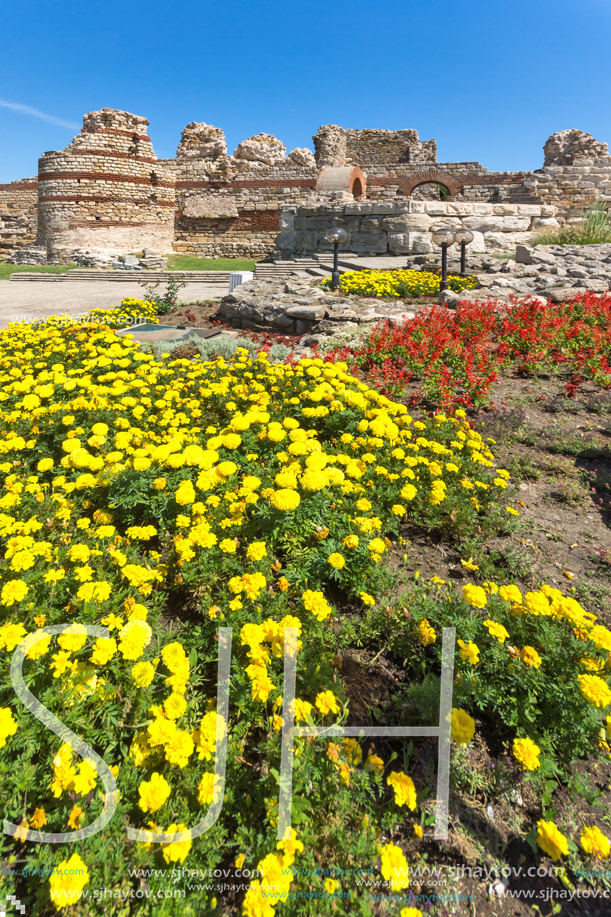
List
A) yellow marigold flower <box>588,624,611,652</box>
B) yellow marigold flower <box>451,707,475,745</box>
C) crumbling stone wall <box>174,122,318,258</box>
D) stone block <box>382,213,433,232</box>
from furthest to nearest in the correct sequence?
1. crumbling stone wall <box>174,122,318,258</box>
2. stone block <box>382,213,433,232</box>
3. yellow marigold flower <box>588,624,611,652</box>
4. yellow marigold flower <box>451,707,475,745</box>

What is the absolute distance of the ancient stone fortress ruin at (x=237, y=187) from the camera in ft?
56.3

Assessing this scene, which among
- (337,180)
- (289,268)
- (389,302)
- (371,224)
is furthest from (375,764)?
(337,180)

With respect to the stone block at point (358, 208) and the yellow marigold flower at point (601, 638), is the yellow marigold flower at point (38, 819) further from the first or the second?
the stone block at point (358, 208)

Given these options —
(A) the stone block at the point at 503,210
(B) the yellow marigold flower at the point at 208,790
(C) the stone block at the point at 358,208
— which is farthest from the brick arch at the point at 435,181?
(B) the yellow marigold flower at the point at 208,790

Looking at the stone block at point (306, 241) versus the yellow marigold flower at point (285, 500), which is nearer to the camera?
the yellow marigold flower at point (285, 500)

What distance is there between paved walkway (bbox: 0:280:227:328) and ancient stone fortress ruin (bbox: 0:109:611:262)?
491cm

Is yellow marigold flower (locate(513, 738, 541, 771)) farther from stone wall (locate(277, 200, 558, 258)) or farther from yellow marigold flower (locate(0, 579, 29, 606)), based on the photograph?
stone wall (locate(277, 200, 558, 258))

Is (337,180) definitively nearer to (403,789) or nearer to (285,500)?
(285,500)

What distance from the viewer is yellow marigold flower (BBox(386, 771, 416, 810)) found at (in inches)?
60.4

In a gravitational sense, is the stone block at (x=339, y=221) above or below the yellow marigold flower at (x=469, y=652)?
above

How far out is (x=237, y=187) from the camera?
23.6 m

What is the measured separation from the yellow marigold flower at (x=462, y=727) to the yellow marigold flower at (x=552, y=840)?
11.7 inches

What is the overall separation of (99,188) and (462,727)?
26.5 m

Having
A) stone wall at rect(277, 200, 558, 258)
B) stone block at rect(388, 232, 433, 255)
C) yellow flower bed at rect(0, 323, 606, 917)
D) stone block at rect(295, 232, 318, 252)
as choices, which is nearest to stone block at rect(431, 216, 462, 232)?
stone wall at rect(277, 200, 558, 258)
